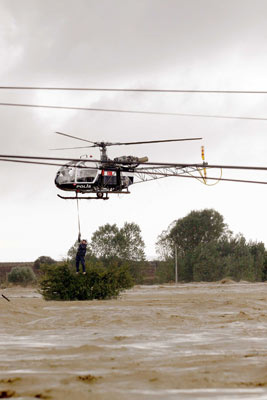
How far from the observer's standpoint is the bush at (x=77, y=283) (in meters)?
26.3

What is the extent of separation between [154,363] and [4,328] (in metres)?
7.28

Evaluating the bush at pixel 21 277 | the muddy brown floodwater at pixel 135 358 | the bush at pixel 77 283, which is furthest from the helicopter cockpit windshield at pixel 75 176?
the bush at pixel 21 277

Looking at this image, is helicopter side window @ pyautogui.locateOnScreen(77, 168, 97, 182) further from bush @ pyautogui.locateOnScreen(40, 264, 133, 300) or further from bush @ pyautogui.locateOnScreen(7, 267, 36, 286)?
bush @ pyautogui.locateOnScreen(7, 267, 36, 286)

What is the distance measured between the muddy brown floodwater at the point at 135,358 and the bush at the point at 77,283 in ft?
33.0

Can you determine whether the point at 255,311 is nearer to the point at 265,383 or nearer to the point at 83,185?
the point at 265,383

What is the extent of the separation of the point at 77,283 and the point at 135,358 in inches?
717

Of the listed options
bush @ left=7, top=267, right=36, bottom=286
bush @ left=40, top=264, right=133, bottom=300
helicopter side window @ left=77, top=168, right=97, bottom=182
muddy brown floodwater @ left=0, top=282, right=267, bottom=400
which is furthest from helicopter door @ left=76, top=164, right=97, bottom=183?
bush @ left=7, top=267, right=36, bottom=286

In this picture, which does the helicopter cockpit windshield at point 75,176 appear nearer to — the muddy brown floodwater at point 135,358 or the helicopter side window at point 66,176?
the helicopter side window at point 66,176

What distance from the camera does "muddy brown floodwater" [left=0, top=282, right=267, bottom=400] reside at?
604 centimetres

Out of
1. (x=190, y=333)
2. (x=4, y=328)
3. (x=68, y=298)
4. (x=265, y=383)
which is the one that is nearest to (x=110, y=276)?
(x=68, y=298)

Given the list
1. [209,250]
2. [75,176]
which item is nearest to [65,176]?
[75,176]

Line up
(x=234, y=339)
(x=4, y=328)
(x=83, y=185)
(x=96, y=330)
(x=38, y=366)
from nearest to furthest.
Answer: (x=38, y=366) → (x=234, y=339) → (x=96, y=330) → (x=4, y=328) → (x=83, y=185)

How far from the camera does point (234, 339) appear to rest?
10.8m

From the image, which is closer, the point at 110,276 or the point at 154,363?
the point at 154,363
